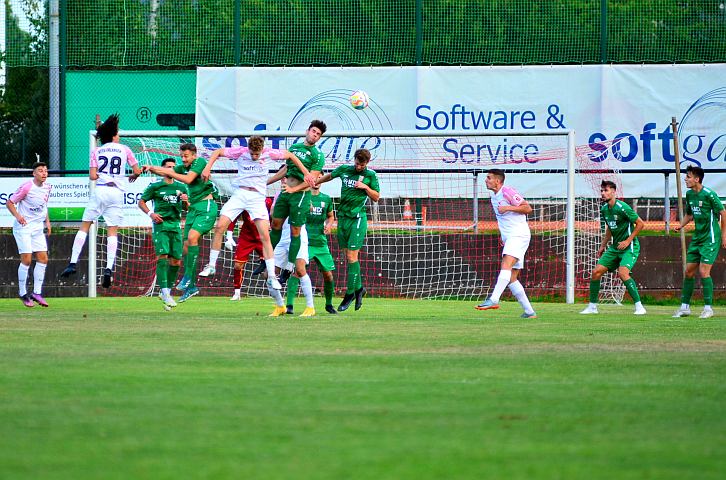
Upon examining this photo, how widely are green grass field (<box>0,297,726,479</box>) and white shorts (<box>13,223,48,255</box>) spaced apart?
574 cm

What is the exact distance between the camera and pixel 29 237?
1786 cm

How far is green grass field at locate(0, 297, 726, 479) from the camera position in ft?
16.9

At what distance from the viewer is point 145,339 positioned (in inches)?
431

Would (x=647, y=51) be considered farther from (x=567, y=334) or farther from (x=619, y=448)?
(x=619, y=448)

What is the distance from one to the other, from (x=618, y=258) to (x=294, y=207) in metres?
5.24

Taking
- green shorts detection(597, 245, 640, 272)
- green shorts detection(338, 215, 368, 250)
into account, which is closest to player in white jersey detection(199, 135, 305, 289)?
green shorts detection(338, 215, 368, 250)

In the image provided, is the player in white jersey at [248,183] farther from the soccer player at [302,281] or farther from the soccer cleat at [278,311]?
the soccer cleat at [278,311]

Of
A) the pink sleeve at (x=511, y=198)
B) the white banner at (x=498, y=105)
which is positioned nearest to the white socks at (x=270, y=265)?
the pink sleeve at (x=511, y=198)

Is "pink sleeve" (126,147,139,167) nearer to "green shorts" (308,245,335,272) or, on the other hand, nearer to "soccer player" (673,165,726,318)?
"green shorts" (308,245,335,272)

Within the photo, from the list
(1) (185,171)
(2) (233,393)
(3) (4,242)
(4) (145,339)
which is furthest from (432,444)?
(3) (4,242)

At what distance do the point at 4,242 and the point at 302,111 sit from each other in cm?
770

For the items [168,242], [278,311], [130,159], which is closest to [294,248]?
[278,311]

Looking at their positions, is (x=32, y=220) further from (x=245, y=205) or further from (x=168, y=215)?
(x=245, y=205)

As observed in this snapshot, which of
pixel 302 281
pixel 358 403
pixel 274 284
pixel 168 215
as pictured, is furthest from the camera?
pixel 168 215
